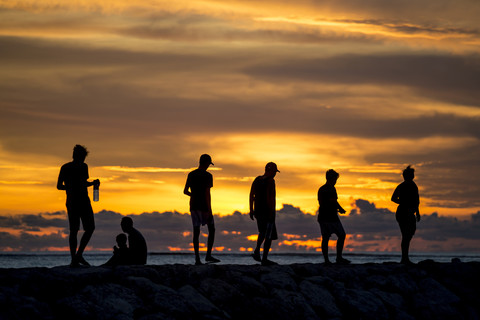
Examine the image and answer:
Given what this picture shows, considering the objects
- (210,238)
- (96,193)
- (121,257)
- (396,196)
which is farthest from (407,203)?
(96,193)

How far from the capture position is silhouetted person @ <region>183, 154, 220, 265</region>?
40.4 feet

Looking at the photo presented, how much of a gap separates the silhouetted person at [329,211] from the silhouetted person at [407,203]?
156cm

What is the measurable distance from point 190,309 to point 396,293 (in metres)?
5.38

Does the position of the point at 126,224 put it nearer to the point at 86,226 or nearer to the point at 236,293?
the point at 86,226

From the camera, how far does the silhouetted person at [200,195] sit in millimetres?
12320

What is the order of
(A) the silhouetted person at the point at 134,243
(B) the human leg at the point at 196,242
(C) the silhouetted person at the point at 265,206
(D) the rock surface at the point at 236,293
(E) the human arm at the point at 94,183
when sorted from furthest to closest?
(C) the silhouetted person at the point at 265,206, (B) the human leg at the point at 196,242, (A) the silhouetted person at the point at 134,243, (E) the human arm at the point at 94,183, (D) the rock surface at the point at 236,293

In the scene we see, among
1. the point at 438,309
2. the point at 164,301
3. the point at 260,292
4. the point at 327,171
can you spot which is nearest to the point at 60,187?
the point at 164,301

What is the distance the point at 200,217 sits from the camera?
1233 cm

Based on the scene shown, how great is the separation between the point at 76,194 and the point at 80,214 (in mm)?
370

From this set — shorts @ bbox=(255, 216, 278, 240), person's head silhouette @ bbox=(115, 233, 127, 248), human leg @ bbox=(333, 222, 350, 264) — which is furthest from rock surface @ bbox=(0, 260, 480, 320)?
person's head silhouette @ bbox=(115, 233, 127, 248)

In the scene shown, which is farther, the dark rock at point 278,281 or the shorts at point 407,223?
the shorts at point 407,223

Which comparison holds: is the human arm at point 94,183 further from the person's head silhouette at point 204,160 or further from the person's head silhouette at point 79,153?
the person's head silhouette at point 204,160

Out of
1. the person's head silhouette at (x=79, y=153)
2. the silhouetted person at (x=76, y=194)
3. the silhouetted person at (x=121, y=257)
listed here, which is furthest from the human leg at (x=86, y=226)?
the person's head silhouette at (x=79, y=153)

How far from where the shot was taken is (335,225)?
45.1ft
